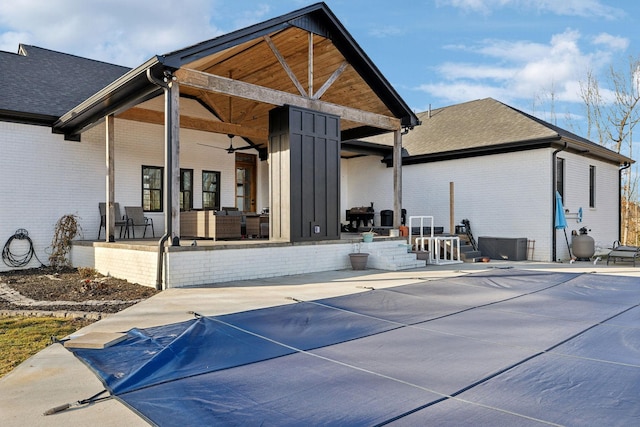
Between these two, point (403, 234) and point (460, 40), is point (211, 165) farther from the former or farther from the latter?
point (460, 40)

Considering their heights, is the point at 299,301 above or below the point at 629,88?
below

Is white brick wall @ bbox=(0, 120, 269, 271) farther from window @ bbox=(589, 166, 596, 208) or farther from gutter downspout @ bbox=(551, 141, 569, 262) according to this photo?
window @ bbox=(589, 166, 596, 208)

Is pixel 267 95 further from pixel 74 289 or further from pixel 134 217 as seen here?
pixel 134 217

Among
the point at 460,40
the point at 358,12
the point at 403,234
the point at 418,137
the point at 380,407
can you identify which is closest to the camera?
the point at 380,407

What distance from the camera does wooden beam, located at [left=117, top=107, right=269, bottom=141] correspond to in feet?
30.6

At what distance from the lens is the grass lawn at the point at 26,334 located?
3785mm

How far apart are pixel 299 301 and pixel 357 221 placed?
10.1m

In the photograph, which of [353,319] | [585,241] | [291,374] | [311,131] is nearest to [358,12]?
[311,131]

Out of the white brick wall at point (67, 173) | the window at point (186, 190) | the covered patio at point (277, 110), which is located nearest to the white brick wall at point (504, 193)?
the covered patio at point (277, 110)

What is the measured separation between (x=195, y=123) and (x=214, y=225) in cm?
251

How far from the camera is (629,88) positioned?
20844 millimetres

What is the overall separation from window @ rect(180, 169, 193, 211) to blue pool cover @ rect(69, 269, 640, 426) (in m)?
7.41

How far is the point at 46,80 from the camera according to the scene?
1089 cm

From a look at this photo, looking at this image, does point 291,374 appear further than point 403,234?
No
